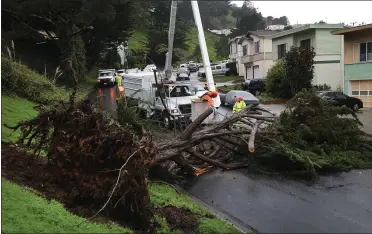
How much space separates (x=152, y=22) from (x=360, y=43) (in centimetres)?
4647

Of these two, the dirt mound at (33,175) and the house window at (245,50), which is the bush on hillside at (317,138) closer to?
the dirt mound at (33,175)

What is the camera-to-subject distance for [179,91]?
20.7m

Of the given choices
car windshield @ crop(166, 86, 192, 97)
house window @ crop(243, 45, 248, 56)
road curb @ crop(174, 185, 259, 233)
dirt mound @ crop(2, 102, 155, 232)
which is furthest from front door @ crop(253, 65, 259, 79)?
dirt mound @ crop(2, 102, 155, 232)

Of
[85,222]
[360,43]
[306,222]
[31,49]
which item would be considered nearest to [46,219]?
[85,222]

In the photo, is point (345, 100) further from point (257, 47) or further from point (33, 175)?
point (33, 175)

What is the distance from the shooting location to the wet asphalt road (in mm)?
8008

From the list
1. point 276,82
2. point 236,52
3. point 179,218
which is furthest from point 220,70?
point 179,218

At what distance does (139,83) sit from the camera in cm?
2281

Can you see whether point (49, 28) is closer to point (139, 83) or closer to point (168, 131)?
point (139, 83)

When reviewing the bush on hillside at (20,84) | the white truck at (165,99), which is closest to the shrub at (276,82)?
the white truck at (165,99)

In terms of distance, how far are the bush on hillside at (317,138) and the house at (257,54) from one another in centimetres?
3476

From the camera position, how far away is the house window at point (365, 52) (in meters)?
30.3

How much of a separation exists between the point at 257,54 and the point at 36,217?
46821mm

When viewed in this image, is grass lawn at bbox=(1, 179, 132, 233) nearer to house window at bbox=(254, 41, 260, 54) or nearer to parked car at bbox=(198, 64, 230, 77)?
house window at bbox=(254, 41, 260, 54)
